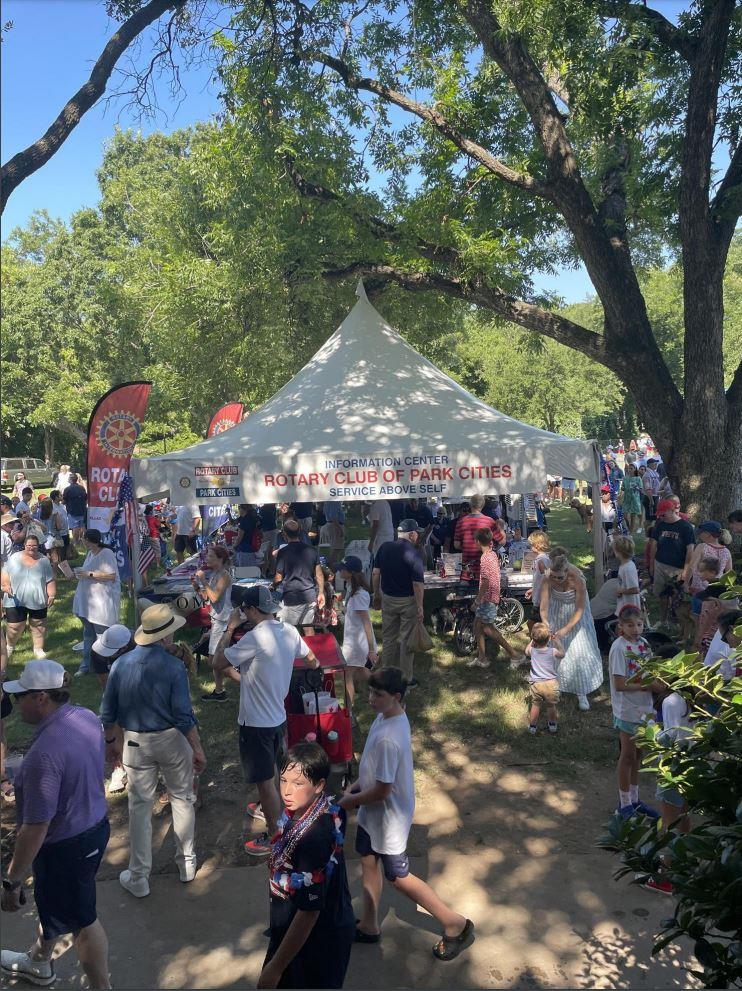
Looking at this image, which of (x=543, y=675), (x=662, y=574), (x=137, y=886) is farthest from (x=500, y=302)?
(x=137, y=886)

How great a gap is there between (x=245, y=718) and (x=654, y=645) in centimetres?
293

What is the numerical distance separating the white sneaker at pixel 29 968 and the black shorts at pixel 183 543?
11803 mm

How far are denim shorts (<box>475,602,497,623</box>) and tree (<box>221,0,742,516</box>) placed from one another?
4381 millimetres

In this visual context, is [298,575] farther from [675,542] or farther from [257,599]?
[675,542]

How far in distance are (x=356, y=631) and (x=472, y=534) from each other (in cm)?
310

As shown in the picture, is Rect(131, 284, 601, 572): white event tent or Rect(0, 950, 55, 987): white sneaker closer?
Rect(0, 950, 55, 987): white sneaker

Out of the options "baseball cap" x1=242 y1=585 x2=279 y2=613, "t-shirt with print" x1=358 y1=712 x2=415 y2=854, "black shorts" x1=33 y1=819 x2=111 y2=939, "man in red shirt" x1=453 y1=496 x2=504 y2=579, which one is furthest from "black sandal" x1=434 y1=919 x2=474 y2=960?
"man in red shirt" x1=453 y1=496 x2=504 y2=579

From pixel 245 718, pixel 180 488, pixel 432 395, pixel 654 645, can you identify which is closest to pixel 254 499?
pixel 180 488

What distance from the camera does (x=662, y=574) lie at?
9.91m

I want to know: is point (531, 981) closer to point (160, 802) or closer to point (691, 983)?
point (691, 983)

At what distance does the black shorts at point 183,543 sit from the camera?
15.7 meters

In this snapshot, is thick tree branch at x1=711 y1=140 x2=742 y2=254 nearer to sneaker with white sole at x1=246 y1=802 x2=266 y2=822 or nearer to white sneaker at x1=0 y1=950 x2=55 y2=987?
sneaker with white sole at x1=246 y1=802 x2=266 y2=822

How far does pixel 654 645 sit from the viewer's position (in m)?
5.59

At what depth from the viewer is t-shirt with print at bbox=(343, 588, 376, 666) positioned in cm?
719
